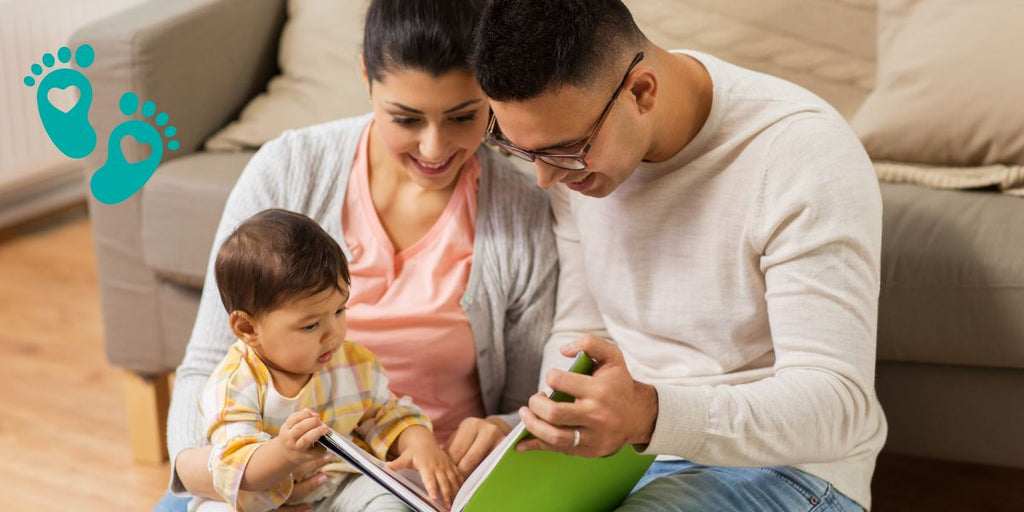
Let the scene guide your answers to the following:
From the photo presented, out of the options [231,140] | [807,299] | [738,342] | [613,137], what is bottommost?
[231,140]

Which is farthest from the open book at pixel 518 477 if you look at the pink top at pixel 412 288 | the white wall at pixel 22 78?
the white wall at pixel 22 78

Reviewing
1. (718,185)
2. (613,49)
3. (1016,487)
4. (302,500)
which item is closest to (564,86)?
(613,49)

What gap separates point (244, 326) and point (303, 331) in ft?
0.23

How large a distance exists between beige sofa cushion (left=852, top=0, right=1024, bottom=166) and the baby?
38.6 inches

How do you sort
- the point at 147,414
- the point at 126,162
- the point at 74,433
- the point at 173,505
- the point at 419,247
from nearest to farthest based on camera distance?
1. the point at 173,505
2. the point at 419,247
3. the point at 126,162
4. the point at 147,414
5. the point at 74,433

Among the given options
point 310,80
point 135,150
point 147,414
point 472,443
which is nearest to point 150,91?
point 135,150

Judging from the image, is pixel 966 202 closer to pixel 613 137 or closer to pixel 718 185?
pixel 718 185

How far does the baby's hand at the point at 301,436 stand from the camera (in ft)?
3.73

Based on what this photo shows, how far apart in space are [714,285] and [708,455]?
9.9 inches

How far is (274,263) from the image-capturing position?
1.22 metres

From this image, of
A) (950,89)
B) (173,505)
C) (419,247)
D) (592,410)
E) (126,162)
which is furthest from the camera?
(126,162)

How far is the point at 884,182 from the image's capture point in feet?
6.12

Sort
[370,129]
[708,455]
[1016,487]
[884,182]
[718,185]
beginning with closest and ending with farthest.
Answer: [708,455], [718,185], [370,129], [884,182], [1016,487]

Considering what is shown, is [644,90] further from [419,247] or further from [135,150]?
[135,150]
